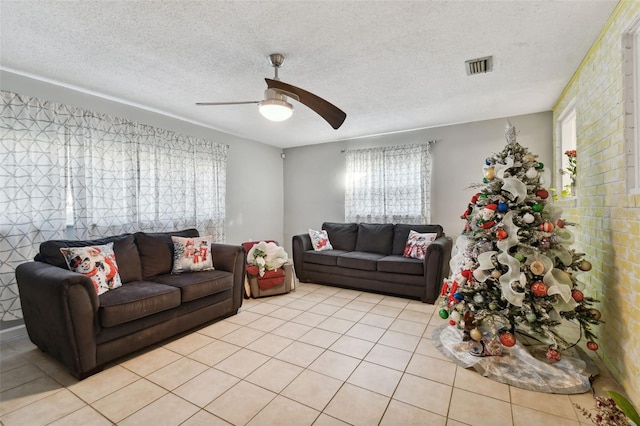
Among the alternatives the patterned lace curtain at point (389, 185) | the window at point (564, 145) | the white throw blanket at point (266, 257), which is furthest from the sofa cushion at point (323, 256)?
the window at point (564, 145)

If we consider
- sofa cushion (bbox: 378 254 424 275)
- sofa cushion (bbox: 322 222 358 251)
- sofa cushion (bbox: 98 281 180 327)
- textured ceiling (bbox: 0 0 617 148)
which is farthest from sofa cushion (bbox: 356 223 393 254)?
sofa cushion (bbox: 98 281 180 327)

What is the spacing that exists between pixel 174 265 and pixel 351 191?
3171 millimetres

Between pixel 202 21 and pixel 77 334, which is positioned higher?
pixel 202 21

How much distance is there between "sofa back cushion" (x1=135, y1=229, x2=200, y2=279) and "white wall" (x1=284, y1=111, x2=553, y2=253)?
9.77 ft

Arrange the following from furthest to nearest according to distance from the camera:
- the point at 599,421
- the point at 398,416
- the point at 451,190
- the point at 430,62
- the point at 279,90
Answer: the point at 451,190, the point at 430,62, the point at 279,90, the point at 398,416, the point at 599,421

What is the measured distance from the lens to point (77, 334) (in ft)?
6.69

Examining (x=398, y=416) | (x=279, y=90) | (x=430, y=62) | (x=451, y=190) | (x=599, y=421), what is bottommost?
(x=398, y=416)

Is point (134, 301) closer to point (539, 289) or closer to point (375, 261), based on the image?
point (375, 261)

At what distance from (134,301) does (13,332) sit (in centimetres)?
153

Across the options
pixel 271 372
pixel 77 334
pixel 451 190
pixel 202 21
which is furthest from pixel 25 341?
pixel 451 190

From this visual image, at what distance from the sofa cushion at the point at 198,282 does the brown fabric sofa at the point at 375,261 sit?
1658 mm

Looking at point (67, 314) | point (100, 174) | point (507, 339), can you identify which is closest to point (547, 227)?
point (507, 339)

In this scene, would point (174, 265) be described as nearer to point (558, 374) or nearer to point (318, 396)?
point (318, 396)

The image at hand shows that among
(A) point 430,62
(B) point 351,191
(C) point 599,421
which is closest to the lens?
(C) point 599,421
